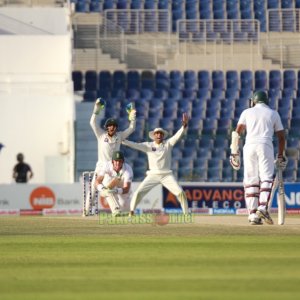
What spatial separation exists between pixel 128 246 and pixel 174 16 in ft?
71.0

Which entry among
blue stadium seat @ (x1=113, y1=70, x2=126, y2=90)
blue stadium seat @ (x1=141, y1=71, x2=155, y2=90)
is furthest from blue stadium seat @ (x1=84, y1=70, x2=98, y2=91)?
blue stadium seat @ (x1=141, y1=71, x2=155, y2=90)

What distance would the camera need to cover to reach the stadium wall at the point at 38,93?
31141 millimetres

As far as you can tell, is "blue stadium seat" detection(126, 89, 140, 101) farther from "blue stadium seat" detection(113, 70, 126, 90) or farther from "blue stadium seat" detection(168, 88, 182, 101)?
"blue stadium seat" detection(168, 88, 182, 101)

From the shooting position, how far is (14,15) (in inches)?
1328

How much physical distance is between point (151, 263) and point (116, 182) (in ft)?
32.4

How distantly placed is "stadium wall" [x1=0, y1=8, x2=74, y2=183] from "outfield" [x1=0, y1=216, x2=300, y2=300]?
48.6ft

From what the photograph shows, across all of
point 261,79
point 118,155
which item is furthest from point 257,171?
point 261,79

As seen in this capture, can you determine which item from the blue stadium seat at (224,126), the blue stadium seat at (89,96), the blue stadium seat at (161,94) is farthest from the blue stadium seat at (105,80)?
the blue stadium seat at (224,126)

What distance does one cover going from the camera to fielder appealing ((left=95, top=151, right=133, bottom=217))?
20594 mm

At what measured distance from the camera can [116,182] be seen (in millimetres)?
20672

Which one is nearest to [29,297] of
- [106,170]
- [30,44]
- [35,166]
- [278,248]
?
[278,248]

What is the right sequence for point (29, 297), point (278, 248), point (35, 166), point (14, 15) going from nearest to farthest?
point (29, 297), point (278, 248), point (35, 166), point (14, 15)

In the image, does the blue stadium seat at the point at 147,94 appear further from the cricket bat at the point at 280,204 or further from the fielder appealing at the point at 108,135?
the cricket bat at the point at 280,204

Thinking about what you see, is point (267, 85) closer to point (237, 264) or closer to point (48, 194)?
point (48, 194)
